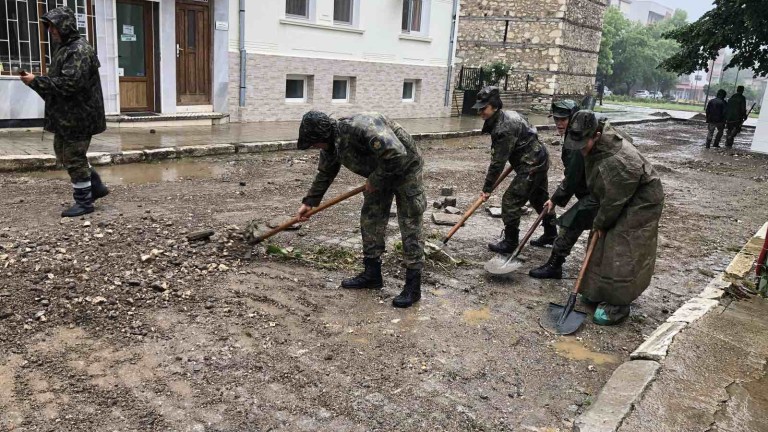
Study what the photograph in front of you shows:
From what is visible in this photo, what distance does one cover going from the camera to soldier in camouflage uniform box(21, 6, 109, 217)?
5.55 metres

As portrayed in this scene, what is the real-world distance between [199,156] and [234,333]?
21.7ft

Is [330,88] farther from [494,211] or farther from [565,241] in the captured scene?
[565,241]

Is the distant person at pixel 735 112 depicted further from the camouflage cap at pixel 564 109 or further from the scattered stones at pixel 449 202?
the camouflage cap at pixel 564 109

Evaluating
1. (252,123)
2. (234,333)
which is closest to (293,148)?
(252,123)

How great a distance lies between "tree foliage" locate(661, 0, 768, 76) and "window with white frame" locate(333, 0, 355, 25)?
902cm

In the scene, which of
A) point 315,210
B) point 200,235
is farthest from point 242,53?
point 315,210

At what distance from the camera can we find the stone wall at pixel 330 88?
1346 cm

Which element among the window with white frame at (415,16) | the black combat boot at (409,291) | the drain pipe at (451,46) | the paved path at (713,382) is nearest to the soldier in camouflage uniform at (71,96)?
the black combat boot at (409,291)

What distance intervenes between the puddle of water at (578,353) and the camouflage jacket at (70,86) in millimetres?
4655

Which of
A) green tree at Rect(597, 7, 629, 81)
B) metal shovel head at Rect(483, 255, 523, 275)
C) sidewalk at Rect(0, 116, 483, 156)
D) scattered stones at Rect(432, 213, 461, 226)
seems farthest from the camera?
green tree at Rect(597, 7, 629, 81)

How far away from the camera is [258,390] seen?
3.28 m

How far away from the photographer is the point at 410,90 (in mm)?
17953

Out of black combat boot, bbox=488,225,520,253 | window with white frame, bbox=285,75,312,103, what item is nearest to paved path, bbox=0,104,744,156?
window with white frame, bbox=285,75,312,103

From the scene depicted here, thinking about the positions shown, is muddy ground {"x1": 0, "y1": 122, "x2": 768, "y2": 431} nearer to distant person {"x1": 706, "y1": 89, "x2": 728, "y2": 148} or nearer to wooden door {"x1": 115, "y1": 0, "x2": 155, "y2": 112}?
wooden door {"x1": 115, "y1": 0, "x2": 155, "y2": 112}
